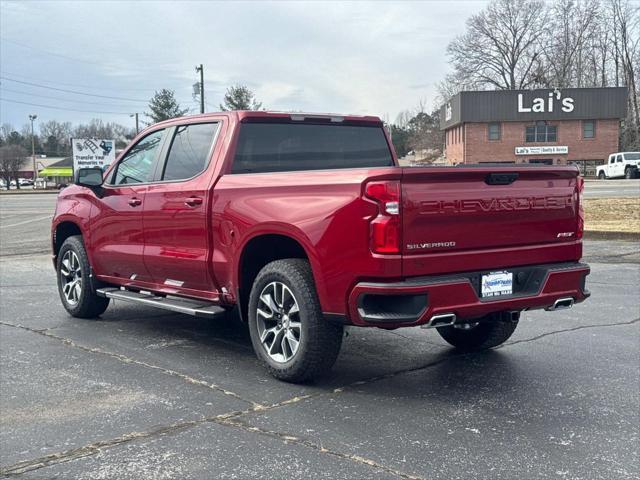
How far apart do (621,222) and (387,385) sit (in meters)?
12.9

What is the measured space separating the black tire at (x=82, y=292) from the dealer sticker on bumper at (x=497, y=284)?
4328 millimetres

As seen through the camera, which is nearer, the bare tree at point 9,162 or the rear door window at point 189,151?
the rear door window at point 189,151

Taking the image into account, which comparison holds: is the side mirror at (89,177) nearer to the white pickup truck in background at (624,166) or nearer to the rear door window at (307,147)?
the rear door window at (307,147)

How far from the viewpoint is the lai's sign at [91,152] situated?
82.3ft

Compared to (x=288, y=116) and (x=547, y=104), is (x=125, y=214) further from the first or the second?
(x=547, y=104)

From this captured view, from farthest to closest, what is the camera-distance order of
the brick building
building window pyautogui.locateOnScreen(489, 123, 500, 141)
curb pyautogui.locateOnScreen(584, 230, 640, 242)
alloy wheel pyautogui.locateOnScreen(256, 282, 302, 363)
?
building window pyautogui.locateOnScreen(489, 123, 500, 141) < the brick building < curb pyautogui.locateOnScreen(584, 230, 640, 242) < alloy wheel pyautogui.locateOnScreen(256, 282, 302, 363)

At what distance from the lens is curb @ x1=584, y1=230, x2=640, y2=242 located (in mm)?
14141

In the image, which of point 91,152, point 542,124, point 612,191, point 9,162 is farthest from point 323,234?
point 9,162

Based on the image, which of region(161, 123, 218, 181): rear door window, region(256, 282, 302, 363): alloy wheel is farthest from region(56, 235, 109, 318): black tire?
region(256, 282, 302, 363): alloy wheel

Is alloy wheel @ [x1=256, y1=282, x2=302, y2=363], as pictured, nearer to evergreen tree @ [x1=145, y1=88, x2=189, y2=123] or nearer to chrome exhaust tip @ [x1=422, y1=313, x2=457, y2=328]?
chrome exhaust tip @ [x1=422, y1=313, x2=457, y2=328]

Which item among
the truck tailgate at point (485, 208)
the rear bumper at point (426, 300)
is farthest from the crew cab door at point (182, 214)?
the truck tailgate at point (485, 208)

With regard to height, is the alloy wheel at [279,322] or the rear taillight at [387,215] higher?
the rear taillight at [387,215]

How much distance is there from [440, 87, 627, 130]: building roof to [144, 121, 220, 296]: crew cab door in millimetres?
52610

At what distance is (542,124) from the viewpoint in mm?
57594
